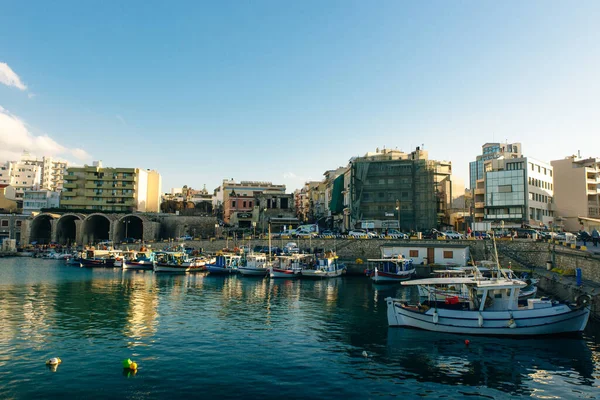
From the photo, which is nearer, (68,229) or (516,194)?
(516,194)

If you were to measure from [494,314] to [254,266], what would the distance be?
3876 cm

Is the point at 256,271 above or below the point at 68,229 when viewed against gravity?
below

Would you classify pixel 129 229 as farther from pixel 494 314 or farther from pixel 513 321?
pixel 513 321

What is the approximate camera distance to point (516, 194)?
73.5m

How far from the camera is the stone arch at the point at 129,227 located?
96.0 m

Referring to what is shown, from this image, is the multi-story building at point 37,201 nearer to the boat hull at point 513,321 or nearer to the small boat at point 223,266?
the small boat at point 223,266

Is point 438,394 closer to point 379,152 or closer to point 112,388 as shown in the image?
point 112,388

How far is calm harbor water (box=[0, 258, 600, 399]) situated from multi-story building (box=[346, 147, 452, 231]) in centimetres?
4951

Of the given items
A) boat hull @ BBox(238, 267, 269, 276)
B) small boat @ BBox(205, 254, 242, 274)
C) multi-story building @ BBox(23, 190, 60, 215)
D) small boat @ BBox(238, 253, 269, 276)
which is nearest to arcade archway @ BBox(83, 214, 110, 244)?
multi-story building @ BBox(23, 190, 60, 215)

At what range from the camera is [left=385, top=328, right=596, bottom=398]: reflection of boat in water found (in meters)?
16.9

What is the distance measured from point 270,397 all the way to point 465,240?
5226cm

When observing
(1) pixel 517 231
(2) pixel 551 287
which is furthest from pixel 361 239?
(2) pixel 551 287

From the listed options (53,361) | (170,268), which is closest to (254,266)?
(170,268)

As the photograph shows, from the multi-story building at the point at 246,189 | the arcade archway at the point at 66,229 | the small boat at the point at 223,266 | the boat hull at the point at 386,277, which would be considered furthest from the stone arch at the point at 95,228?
the boat hull at the point at 386,277
